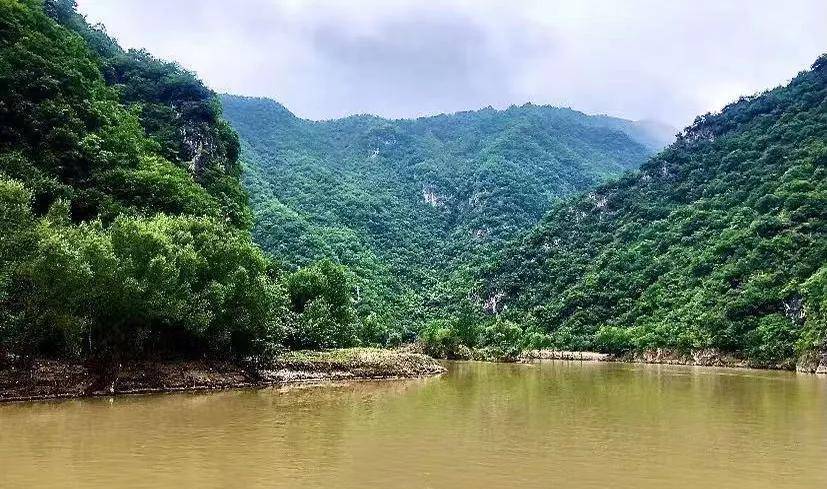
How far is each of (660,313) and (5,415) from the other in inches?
3656

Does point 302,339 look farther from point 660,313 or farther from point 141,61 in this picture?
point 660,313

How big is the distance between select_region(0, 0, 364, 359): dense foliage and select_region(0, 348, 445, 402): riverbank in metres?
1.15

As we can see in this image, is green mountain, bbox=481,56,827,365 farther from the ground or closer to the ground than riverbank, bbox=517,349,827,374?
farther from the ground

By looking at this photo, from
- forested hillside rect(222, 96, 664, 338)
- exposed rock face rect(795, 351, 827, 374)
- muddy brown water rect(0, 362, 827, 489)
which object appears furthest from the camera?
forested hillside rect(222, 96, 664, 338)

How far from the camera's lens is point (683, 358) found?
85.8 meters

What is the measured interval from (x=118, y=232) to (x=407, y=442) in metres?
20.8

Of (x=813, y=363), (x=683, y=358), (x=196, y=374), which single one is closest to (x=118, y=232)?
(x=196, y=374)

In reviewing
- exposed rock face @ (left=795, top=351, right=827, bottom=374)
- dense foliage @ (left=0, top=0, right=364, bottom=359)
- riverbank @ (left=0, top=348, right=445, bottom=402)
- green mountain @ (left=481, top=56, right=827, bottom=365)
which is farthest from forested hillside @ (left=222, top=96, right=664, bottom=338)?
exposed rock face @ (left=795, top=351, right=827, bottom=374)

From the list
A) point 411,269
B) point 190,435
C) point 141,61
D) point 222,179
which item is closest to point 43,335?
point 190,435

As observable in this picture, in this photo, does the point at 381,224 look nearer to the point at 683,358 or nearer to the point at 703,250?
the point at 703,250

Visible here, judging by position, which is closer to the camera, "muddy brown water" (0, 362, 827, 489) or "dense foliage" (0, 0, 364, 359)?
"muddy brown water" (0, 362, 827, 489)

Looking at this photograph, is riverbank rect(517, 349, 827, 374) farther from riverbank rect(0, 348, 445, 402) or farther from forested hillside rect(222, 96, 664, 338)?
riverbank rect(0, 348, 445, 402)

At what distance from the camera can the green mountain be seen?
79.0 m

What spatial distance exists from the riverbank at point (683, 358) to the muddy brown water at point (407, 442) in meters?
37.6
